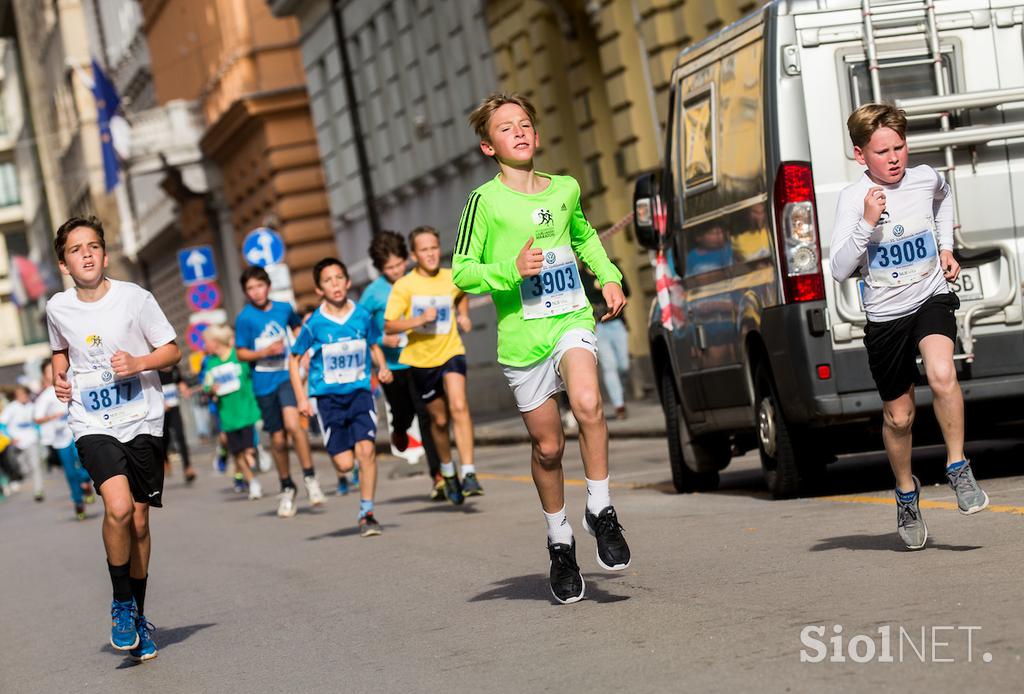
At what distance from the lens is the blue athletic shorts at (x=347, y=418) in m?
14.1

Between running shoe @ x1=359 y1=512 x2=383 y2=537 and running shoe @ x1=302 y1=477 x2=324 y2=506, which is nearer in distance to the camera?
running shoe @ x1=359 y1=512 x2=383 y2=537

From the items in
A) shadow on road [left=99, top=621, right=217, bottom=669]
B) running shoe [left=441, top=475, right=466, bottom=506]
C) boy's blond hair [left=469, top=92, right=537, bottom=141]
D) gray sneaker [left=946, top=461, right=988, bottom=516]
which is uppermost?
boy's blond hair [left=469, top=92, right=537, bottom=141]

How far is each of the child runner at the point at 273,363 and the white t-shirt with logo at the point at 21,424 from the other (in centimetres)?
1691

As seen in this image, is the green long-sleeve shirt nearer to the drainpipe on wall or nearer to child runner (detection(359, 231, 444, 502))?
child runner (detection(359, 231, 444, 502))

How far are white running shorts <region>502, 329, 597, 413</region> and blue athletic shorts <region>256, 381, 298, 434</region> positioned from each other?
988 centimetres

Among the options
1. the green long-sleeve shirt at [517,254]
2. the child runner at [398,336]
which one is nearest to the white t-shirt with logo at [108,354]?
the green long-sleeve shirt at [517,254]

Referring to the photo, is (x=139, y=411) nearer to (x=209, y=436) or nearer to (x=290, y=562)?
(x=290, y=562)

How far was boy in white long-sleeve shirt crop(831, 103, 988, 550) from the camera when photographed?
828cm

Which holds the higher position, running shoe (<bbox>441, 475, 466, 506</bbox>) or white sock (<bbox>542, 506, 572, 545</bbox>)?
white sock (<bbox>542, 506, 572, 545</bbox>)

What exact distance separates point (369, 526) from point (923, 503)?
170 inches

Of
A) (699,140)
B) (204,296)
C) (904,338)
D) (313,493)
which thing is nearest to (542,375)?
(904,338)

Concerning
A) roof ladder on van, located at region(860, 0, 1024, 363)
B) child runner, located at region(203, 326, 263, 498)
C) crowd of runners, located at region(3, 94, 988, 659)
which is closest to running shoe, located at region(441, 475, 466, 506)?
roof ladder on van, located at region(860, 0, 1024, 363)

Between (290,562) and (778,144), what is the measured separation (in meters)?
3.85

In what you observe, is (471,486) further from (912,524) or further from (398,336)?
(912,524)
